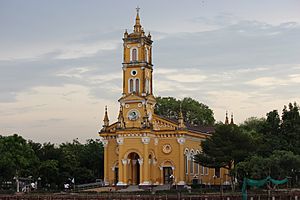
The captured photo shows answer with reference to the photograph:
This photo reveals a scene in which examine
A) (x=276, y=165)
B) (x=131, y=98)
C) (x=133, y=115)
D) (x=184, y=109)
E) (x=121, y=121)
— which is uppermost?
(x=184, y=109)

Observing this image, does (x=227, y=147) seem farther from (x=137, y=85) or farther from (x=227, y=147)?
(x=137, y=85)

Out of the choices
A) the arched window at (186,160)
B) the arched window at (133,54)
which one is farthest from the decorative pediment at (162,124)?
the arched window at (133,54)

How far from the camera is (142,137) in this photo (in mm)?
86938

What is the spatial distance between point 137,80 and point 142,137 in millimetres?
8169

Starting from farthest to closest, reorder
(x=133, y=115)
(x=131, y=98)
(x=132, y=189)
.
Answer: (x=131, y=98) < (x=133, y=115) < (x=132, y=189)

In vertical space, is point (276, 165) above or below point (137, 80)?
below

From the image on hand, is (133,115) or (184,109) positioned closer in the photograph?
(133,115)

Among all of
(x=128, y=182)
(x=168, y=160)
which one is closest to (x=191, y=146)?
(x=168, y=160)

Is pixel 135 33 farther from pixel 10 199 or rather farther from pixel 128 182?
pixel 10 199

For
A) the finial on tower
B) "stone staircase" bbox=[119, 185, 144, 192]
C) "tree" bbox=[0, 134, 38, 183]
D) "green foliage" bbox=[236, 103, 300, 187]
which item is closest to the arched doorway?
"stone staircase" bbox=[119, 185, 144, 192]

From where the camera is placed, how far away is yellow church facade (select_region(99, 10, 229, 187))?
87562 millimetres

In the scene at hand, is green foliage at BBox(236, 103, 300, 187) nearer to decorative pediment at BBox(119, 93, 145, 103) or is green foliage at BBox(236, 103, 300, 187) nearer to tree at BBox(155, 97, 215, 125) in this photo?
decorative pediment at BBox(119, 93, 145, 103)

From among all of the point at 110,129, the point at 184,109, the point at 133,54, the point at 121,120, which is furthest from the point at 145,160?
the point at 184,109

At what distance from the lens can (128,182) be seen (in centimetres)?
8825
